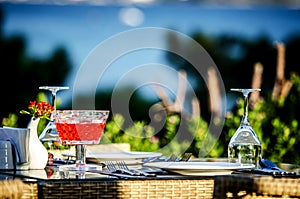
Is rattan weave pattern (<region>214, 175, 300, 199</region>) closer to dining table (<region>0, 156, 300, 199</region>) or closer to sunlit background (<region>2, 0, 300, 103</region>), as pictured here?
dining table (<region>0, 156, 300, 199</region>)

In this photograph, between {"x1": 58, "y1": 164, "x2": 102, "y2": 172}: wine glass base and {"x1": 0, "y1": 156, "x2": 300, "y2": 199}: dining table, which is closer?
{"x1": 0, "y1": 156, "x2": 300, "y2": 199}: dining table

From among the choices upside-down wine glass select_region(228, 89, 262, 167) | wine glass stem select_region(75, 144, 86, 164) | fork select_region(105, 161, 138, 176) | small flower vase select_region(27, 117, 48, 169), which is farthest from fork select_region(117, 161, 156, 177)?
upside-down wine glass select_region(228, 89, 262, 167)

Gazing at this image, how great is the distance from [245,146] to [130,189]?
1.77ft

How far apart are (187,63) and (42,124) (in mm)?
1801

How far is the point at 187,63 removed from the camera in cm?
648

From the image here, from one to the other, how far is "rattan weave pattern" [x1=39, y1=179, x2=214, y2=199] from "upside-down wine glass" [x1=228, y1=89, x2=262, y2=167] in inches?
13.2

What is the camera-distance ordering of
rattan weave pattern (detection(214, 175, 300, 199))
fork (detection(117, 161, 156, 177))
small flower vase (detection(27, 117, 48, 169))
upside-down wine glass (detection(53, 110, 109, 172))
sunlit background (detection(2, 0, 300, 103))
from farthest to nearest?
sunlit background (detection(2, 0, 300, 103)) < small flower vase (detection(27, 117, 48, 169)) < upside-down wine glass (detection(53, 110, 109, 172)) < fork (detection(117, 161, 156, 177)) < rattan weave pattern (detection(214, 175, 300, 199))

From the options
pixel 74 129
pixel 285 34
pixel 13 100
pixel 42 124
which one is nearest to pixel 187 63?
pixel 285 34

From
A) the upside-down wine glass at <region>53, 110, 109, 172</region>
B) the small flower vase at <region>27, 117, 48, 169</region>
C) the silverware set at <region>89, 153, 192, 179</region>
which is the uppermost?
the upside-down wine glass at <region>53, 110, 109, 172</region>

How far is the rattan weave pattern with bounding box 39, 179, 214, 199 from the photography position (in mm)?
2600

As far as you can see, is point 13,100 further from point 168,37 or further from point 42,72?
point 168,37

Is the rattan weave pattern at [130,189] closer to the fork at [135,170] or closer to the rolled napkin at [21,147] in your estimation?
the fork at [135,170]

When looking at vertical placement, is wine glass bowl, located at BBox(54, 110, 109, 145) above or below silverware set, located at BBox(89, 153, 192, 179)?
above

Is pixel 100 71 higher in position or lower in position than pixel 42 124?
higher
